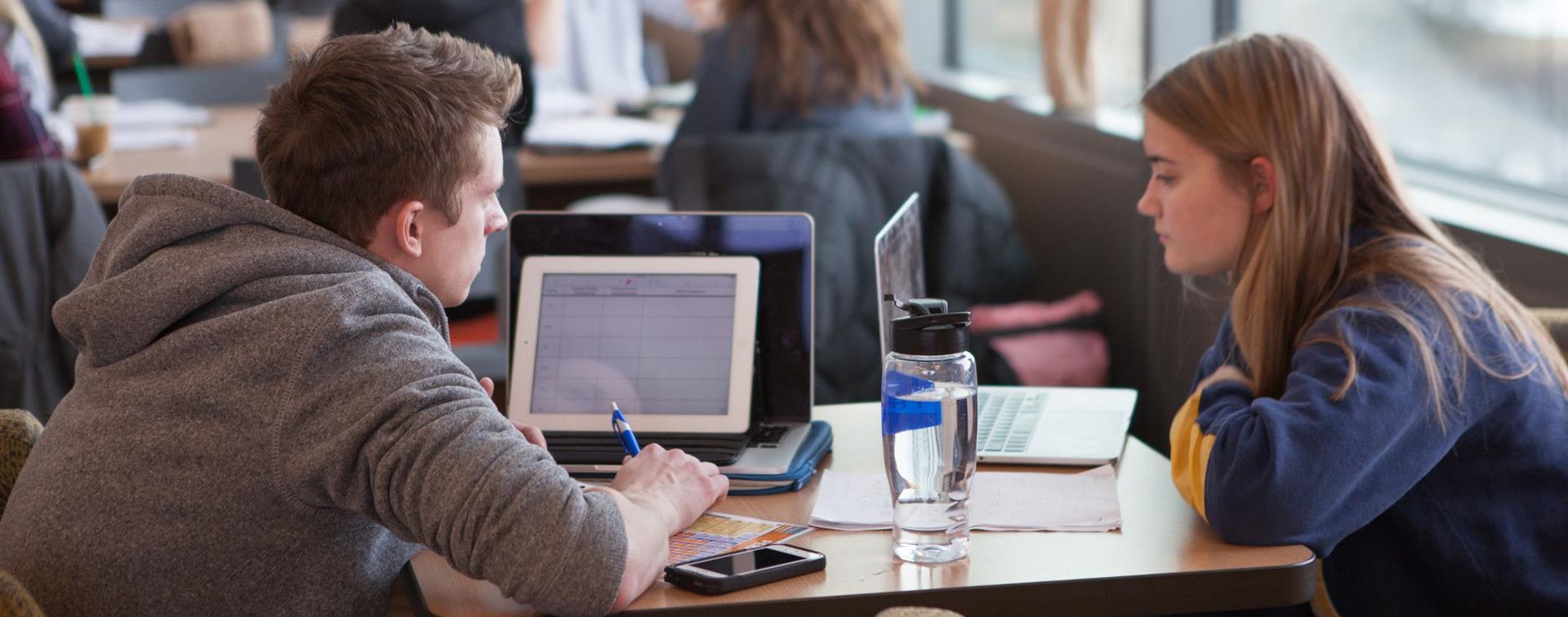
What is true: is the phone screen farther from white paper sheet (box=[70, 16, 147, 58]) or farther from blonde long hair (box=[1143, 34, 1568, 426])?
white paper sheet (box=[70, 16, 147, 58])

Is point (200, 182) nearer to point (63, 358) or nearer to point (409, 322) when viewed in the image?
point (409, 322)

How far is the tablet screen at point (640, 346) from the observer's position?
1.63 meters

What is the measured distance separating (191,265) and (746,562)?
50cm

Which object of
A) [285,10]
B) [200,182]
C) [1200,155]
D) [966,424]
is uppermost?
[200,182]

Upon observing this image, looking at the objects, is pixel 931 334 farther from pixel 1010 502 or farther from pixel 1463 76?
pixel 1463 76

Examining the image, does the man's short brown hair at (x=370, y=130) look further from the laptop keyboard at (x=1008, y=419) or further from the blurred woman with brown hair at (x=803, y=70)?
the blurred woman with brown hair at (x=803, y=70)

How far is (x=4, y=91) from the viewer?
280cm

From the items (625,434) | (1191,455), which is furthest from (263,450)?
(1191,455)

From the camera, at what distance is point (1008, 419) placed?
1.74 meters

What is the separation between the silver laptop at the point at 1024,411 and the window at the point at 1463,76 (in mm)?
727

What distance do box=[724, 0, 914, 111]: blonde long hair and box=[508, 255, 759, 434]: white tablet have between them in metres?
1.51

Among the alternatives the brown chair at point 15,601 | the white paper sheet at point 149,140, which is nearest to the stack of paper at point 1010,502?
the brown chair at point 15,601

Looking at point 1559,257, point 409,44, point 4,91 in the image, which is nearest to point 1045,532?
point 409,44

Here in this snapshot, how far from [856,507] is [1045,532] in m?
0.18
